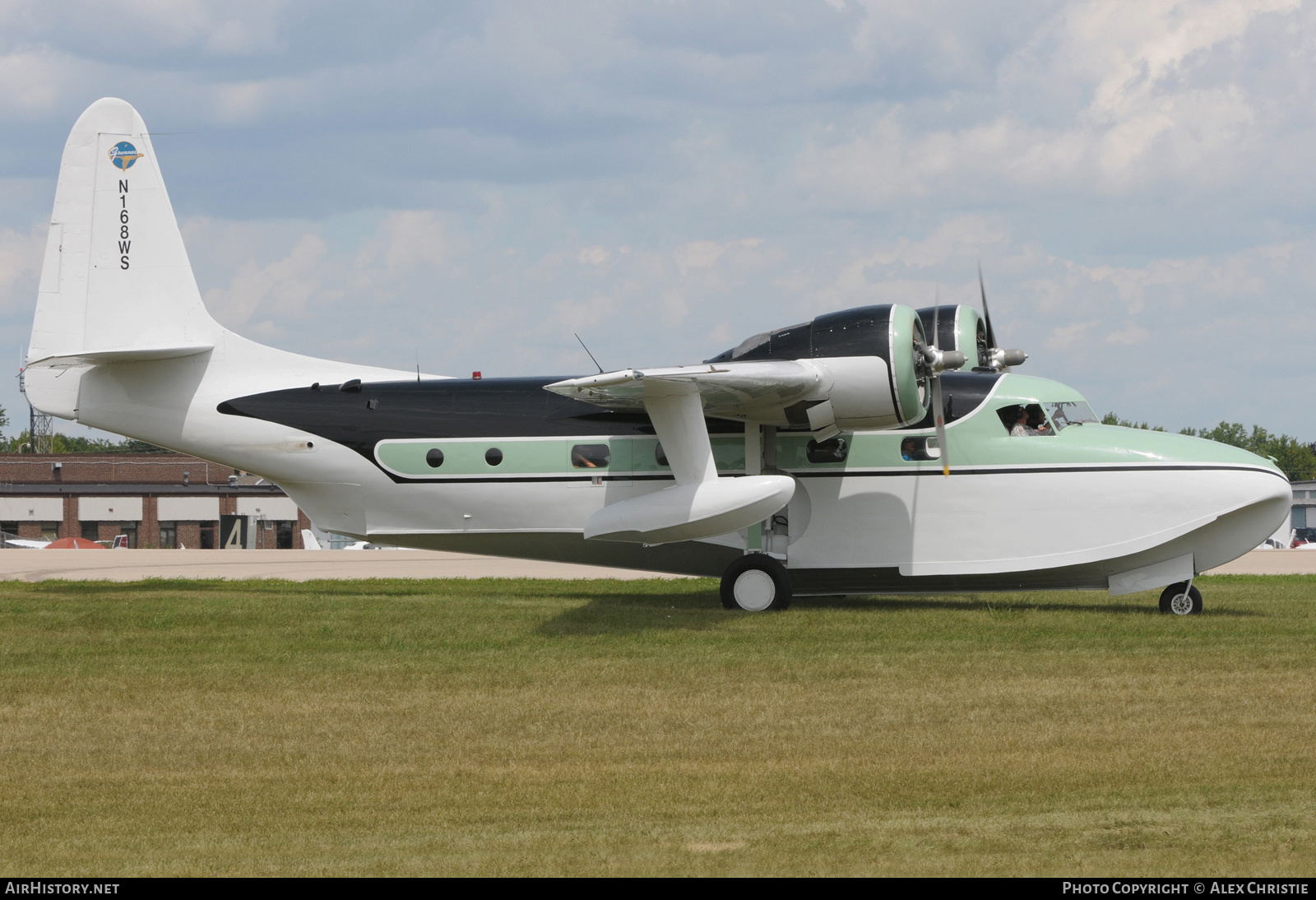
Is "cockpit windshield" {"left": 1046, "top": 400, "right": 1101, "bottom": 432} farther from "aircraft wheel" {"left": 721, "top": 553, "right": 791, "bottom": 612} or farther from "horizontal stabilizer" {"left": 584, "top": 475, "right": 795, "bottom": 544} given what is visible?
"aircraft wheel" {"left": 721, "top": 553, "right": 791, "bottom": 612}

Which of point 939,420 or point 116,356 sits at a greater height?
point 116,356

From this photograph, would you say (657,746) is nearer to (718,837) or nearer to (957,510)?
(718,837)

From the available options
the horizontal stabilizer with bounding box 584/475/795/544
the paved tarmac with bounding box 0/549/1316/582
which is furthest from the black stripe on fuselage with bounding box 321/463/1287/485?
the paved tarmac with bounding box 0/549/1316/582

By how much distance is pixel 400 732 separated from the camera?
9.97 m

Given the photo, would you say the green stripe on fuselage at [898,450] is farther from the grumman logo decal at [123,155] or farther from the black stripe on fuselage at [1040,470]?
the grumman logo decal at [123,155]

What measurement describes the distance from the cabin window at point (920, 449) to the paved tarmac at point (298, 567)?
29.5 feet

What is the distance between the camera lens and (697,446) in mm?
15578

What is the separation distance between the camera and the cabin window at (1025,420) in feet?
55.4

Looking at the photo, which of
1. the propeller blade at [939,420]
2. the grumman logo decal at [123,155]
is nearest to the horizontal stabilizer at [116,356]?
the grumman logo decal at [123,155]

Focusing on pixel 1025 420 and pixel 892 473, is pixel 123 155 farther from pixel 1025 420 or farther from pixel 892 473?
pixel 1025 420

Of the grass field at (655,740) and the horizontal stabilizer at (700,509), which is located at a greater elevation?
the horizontal stabilizer at (700,509)

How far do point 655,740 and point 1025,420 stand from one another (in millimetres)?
9352

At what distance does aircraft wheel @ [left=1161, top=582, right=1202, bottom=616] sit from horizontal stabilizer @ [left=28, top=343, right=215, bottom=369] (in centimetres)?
1408

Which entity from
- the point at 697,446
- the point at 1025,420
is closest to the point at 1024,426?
the point at 1025,420
